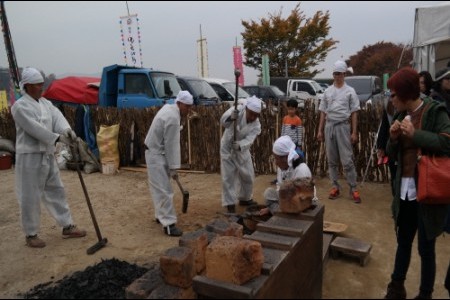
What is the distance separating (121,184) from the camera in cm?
682

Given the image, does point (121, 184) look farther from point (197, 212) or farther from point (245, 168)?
point (245, 168)

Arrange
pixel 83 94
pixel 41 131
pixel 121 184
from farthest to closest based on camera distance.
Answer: pixel 83 94 < pixel 121 184 < pixel 41 131

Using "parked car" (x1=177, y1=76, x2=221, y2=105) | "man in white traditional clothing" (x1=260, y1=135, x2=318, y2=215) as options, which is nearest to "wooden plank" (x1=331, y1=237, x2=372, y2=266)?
"man in white traditional clothing" (x1=260, y1=135, x2=318, y2=215)

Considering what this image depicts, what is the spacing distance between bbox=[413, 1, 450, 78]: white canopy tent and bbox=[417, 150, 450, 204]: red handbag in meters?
5.64

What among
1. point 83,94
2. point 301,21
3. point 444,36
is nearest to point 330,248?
point 444,36

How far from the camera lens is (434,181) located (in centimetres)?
220

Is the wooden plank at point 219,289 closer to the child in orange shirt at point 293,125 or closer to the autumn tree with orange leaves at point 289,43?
the child in orange shirt at point 293,125

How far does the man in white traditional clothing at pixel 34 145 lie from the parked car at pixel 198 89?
6.24 m

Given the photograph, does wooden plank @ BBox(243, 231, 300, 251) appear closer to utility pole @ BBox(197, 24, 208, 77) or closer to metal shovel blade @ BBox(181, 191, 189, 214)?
metal shovel blade @ BBox(181, 191, 189, 214)

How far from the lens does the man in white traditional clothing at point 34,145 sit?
12.5 ft

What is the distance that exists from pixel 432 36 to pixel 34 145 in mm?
7145

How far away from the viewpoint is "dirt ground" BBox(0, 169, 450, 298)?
3.11 m

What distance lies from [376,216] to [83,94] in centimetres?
934

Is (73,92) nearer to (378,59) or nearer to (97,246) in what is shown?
(97,246)
